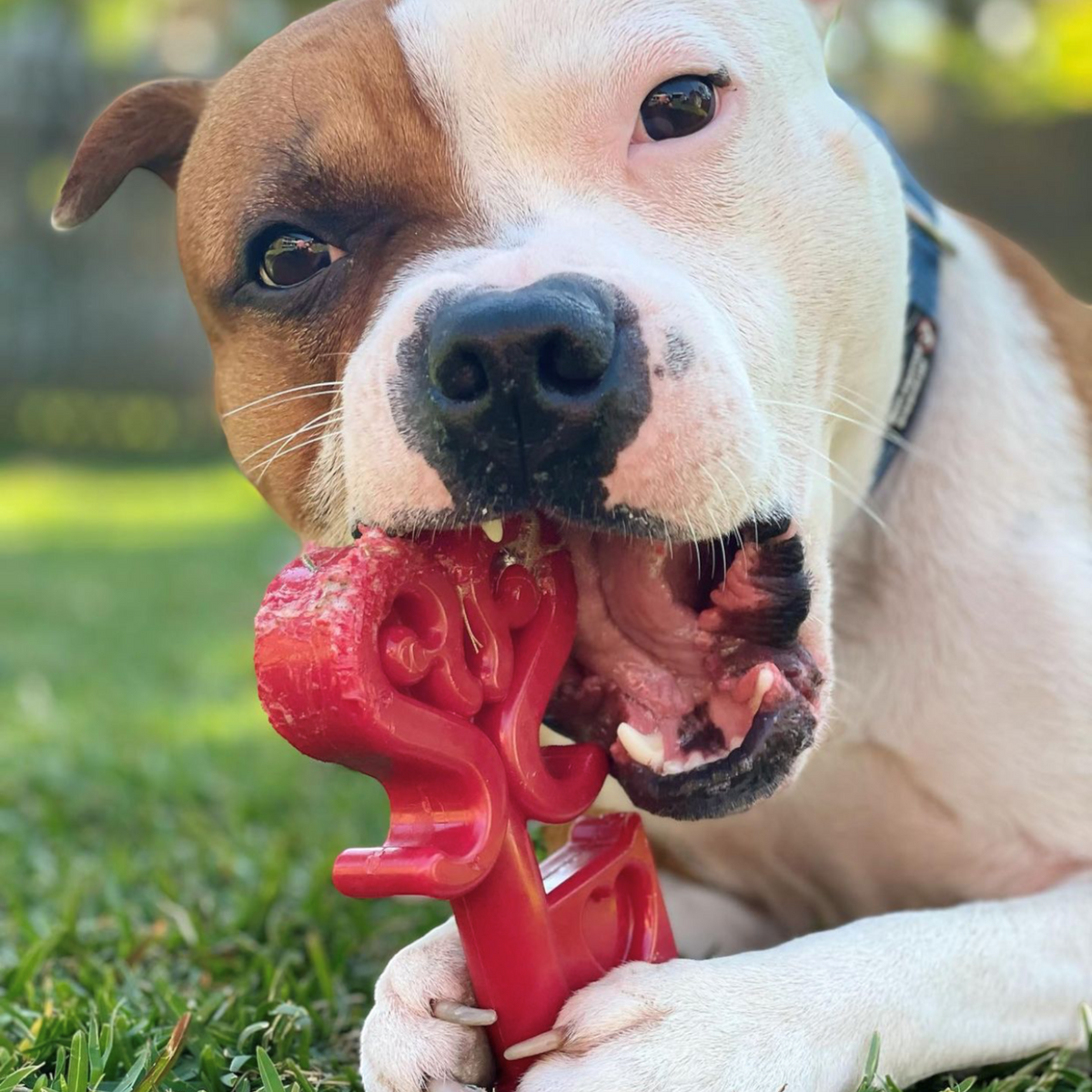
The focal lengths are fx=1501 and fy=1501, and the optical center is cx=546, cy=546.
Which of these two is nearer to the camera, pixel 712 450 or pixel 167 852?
pixel 712 450

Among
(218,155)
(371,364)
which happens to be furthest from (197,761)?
(371,364)

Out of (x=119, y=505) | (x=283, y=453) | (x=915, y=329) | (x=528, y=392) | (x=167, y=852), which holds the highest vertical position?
(x=528, y=392)

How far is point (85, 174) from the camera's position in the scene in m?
2.88

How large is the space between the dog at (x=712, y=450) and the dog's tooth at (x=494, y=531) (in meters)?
0.10

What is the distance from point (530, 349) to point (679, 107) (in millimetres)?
690

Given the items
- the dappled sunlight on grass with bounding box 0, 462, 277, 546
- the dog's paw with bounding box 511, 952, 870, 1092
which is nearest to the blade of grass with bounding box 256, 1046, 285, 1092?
the dog's paw with bounding box 511, 952, 870, 1092

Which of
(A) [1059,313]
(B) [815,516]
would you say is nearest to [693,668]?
(B) [815,516]

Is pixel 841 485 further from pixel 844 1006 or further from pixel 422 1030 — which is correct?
pixel 422 1030

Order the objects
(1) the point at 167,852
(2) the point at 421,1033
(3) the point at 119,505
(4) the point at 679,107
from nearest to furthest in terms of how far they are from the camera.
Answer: (2) the point at 421,1033
(4) the point at 679,107
(1) the point at 167,852
(3) the point at 119,505

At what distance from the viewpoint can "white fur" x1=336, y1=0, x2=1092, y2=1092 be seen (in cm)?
192

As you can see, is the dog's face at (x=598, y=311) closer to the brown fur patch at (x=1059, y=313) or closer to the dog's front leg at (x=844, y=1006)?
the dog's front leg at (x=844, y=1006)

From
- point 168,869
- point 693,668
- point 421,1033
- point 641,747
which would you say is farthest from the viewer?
point 168,869

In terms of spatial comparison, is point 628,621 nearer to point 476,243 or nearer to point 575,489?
point 575,489

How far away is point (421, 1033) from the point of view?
1.90 m
